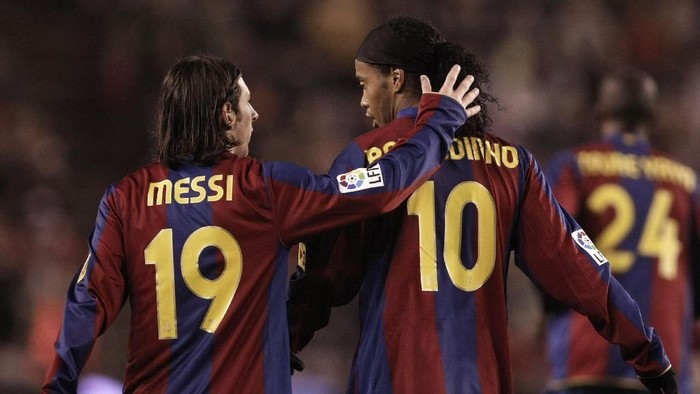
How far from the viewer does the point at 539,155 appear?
37.6 ft

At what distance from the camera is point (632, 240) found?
5836 mm

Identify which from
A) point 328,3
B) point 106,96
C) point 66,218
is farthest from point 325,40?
point 66,218

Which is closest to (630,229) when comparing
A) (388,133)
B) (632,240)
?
(632,240)

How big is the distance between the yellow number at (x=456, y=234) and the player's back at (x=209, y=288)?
487 millimetres

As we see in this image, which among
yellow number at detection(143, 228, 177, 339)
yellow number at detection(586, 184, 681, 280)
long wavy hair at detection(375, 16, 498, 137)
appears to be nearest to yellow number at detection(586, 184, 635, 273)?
yellow number at detection(586, 184, 681, 280)

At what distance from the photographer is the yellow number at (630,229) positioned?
5820mm

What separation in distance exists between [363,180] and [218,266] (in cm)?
54

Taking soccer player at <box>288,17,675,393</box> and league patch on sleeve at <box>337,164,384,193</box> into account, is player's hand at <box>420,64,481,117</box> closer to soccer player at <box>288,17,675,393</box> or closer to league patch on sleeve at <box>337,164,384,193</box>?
soccer player at <box>288,17,675,393</box>

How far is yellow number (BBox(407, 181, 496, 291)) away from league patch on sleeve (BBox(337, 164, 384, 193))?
0.83 ft

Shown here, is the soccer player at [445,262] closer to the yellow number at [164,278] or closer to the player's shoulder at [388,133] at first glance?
the player's shoulder at [388,133]

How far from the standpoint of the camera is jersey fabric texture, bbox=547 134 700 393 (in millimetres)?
5789

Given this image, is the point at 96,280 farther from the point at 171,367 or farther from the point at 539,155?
the point at 539,155

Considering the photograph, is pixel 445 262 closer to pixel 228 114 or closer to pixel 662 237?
pixel 228 114

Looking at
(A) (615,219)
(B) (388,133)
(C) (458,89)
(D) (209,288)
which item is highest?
(C) (458,89)
